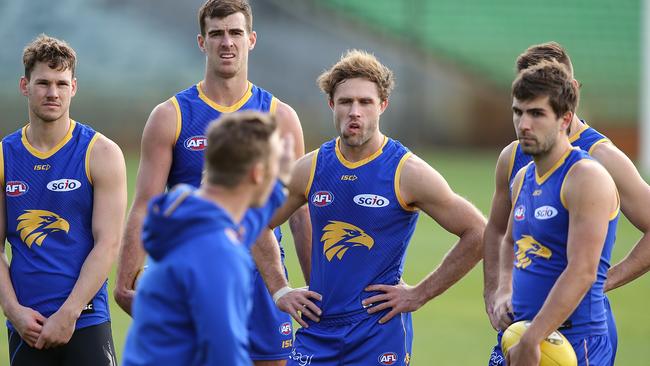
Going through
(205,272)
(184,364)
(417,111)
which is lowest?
(184,364)

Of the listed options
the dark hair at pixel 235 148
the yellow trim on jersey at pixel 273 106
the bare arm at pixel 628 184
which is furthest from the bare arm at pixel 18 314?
the bare arm at pixel 628 184

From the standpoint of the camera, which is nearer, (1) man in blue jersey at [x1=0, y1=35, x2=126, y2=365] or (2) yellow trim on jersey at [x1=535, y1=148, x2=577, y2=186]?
(2) yellow trim on jersey at [x1=535, y1=148, x2=577, y2=186]

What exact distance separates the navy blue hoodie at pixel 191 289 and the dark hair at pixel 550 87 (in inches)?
68.9

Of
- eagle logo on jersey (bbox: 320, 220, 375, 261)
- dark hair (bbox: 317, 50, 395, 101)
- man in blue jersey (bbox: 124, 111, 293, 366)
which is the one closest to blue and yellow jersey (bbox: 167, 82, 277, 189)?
dark hair (bbox: 317, 50, 395, 101)

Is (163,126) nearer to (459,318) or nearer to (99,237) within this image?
(99,237)

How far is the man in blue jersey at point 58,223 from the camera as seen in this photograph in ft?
18.0

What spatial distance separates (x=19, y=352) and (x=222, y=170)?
8.20ft

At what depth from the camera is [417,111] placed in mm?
27094

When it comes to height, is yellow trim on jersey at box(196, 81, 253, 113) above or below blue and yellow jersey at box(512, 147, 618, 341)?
above

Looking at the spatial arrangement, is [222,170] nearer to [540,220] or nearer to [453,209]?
[540,220]

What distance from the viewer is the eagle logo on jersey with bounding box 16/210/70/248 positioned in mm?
5551

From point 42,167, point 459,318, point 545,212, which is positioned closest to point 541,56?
point 545,212

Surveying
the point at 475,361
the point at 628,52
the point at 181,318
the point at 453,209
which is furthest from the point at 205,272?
the point at 628,52

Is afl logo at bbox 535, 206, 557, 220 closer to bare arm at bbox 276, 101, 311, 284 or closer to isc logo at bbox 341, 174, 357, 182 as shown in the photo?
isc logo at bbox 341, 174, 357, 182
